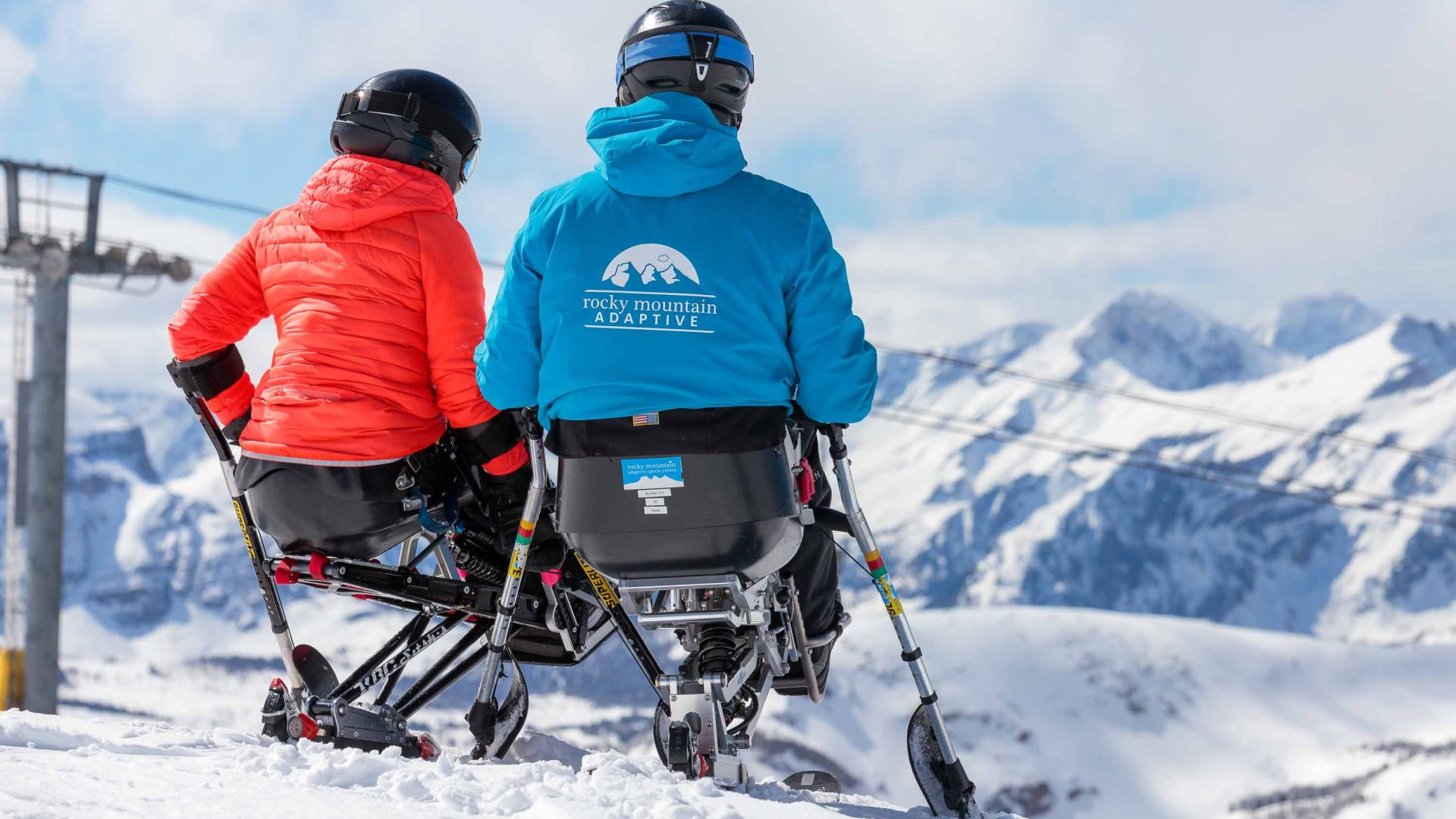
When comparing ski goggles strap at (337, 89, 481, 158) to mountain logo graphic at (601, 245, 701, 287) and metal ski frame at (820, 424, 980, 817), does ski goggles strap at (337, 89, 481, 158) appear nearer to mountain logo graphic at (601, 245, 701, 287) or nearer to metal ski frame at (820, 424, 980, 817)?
mountain logo graphic at (601, 245, 701, 287)

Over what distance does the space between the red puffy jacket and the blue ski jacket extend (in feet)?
2.84

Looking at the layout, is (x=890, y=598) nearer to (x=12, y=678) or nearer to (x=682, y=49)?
(x=682, y=49)

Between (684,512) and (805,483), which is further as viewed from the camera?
(805,483)

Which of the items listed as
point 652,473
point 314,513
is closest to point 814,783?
point 652,473

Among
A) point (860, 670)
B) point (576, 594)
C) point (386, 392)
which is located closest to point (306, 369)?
point (386, 392)

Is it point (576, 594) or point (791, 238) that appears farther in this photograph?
point (576, 594)

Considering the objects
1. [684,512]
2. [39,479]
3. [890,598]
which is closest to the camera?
[684,512]

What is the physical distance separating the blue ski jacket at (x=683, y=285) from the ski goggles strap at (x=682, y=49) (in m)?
0.25

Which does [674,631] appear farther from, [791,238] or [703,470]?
[791,238]

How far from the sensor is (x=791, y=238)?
4.31 meters

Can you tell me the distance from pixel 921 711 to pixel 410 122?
3.34 metres

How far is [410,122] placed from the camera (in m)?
5.58

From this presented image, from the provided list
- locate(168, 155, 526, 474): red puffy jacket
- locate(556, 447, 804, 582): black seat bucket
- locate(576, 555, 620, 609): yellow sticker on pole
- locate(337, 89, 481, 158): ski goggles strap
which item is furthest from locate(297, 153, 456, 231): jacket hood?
locate(576, 555, 620, 609): yellow sticker on pole

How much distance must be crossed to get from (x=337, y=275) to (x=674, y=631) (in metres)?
2.04
